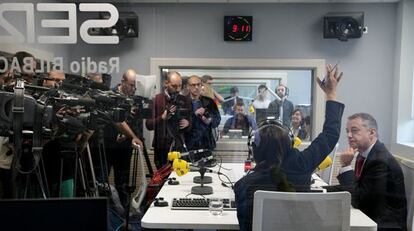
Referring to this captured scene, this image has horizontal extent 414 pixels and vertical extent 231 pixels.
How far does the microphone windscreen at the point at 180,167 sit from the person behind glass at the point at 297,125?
66cm

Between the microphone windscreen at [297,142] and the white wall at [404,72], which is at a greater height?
the white wall at [404,72]

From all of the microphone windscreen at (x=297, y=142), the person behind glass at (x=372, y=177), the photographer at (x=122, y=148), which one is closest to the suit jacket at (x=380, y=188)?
the person behind glass at (x=372, y=177)

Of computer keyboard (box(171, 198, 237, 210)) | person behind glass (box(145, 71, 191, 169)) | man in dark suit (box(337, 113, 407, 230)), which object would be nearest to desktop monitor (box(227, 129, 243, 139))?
person behind glass (box(145, 71, 191, 169))

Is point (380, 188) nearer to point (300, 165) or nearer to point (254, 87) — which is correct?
point (300, 165)

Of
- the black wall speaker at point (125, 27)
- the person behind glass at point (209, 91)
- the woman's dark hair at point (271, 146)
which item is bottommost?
the woman's dark hair at point (271, 146)

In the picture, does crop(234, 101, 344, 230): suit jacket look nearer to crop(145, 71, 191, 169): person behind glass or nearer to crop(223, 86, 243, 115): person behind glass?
crop(223, 86, 243, 115): person behind glass

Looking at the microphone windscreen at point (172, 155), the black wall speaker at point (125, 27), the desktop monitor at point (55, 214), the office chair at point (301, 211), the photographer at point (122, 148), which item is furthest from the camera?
the microphone windscreen at point (172, 155)

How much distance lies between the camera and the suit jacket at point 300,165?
65.8 inches

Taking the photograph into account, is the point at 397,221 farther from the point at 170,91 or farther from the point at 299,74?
the point at 170,91

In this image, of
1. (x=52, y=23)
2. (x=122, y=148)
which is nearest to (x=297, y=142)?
(x=122, y=148)

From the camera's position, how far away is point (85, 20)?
1.48 meters

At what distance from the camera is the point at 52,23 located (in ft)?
4.85

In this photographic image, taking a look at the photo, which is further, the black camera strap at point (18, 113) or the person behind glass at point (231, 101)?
the person behind glass at point (231, 101)

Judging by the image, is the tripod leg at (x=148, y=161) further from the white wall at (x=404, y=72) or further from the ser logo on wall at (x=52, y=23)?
the white wall at (x=404, y=72)
